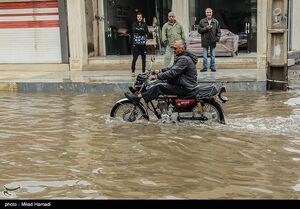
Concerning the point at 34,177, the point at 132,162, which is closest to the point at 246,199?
the point at 132,162

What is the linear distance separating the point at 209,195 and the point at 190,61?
388cm

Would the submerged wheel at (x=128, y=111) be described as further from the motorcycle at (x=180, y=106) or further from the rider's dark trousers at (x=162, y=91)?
the rider's dark trousers at (x=162, y=91)

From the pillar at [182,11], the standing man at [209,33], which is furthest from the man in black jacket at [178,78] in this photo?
the pillar at [182,11]

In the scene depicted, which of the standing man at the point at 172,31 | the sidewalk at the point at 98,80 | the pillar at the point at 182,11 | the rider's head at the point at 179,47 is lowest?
the sidewalk at the point at 98,80

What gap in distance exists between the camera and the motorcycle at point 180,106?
8844 millimetres

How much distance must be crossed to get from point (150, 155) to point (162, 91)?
2120 mm

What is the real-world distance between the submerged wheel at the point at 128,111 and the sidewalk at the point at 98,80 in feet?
13.0

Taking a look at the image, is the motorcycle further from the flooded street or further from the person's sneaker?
the flooded street

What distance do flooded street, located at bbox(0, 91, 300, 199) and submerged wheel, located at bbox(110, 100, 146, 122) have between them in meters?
0.14

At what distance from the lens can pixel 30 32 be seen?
18.6m

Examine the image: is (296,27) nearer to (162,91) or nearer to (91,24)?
(91,24)

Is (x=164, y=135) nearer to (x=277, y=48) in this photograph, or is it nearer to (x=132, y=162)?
(x=132, y=162)

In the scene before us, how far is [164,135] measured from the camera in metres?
8.30

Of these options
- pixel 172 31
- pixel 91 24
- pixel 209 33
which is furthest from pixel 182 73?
pixel 91 24
